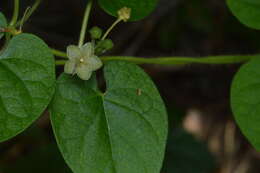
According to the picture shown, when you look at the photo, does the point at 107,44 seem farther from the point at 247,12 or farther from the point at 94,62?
the point at 247,12

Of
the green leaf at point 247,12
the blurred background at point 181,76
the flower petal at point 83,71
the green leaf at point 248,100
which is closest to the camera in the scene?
the flower petal at point 83,71

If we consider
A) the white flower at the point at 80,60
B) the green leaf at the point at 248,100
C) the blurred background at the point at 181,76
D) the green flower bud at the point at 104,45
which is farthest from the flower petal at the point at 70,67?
the blurred background at the point at 181,76

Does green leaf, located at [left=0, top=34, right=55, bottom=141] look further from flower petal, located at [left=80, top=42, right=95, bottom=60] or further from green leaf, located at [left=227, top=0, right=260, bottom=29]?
green leaf, located at [left=227, top=0, right=260, bottom=29]

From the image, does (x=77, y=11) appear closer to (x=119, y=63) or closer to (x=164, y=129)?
(x=119, y=63)

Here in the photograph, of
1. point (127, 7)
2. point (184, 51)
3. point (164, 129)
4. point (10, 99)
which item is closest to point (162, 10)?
point (184, 51)

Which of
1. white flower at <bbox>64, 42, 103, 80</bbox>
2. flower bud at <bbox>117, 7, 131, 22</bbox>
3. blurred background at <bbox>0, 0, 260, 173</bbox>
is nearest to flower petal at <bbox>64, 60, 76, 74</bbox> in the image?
white flower at <bbox>64, 42, 103, 80</bbox>

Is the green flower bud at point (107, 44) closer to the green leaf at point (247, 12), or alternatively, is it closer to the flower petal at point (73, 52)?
the flower petal at point (73, 52)
